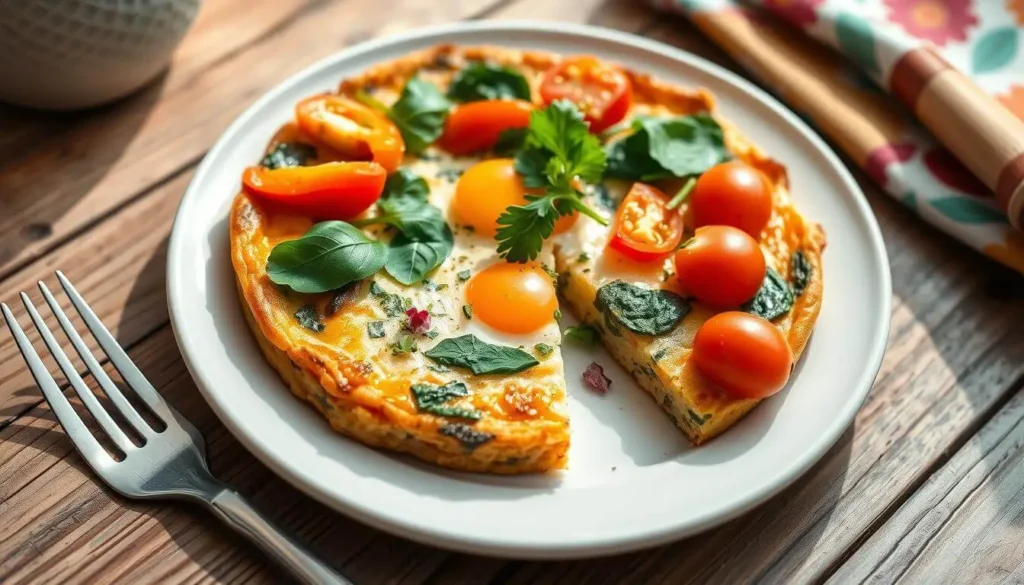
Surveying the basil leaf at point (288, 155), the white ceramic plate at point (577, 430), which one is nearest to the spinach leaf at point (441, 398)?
the white ceramic plate at point (577, 430)

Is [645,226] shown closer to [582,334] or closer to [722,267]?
[722,267]

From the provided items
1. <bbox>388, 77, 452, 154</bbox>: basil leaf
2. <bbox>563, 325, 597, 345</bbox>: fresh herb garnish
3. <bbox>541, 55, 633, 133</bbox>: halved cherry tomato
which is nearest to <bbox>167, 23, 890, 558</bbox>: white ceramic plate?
<bbox>563, 325, 597, 345</bbox>: fresh herb garnish

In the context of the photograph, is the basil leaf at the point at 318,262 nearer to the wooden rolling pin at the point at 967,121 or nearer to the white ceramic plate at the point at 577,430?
the white ceramic plate at the point at 577,430


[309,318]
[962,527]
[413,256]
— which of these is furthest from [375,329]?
[962,527]

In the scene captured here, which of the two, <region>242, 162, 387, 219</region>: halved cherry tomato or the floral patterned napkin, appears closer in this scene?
<region>242, 162, 387, 219</region>: halved cherry tomato

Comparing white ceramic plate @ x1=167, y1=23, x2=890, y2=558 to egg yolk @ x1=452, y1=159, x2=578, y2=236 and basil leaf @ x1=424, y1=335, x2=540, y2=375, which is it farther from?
egg yolk @ x1=452, y1=159, x2=578, y2=236
